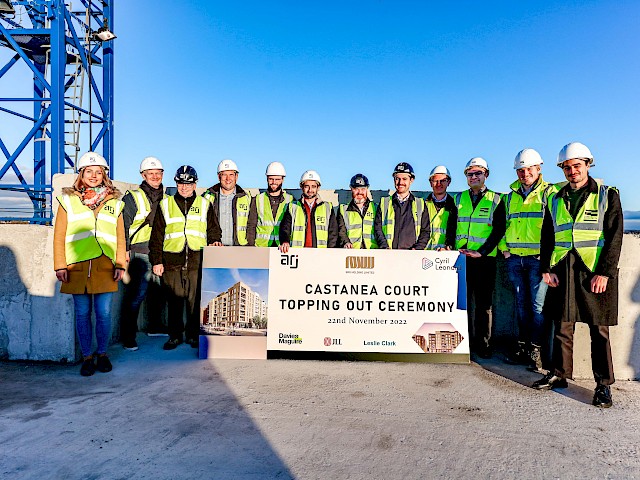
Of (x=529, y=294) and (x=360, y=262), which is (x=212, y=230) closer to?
(x=360, y=262)

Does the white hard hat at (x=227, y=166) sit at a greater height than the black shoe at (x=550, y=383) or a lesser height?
greater

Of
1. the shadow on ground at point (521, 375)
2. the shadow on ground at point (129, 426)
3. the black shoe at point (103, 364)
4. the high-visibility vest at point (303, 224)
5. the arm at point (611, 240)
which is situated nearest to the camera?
the shadow on ground at point (129, 426)

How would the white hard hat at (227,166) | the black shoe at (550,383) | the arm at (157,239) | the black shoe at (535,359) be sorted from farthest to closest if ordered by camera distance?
the white hard hat at (227,166), the arm at (157,239), the black shoe at (535,359), the black shoe at (550,383)

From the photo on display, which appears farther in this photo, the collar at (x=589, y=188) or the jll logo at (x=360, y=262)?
the jll logo at (x=360, y=262)

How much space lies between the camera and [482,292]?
553 cm

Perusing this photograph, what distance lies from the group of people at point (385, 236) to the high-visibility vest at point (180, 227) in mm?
13

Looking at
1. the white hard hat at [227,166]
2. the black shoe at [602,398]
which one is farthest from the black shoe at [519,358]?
the white hard hat at [227,166]

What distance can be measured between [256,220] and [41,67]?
658 inches

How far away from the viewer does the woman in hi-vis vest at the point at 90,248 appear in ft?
15.2

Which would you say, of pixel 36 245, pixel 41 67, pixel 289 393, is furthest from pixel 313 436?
pixel 41 67

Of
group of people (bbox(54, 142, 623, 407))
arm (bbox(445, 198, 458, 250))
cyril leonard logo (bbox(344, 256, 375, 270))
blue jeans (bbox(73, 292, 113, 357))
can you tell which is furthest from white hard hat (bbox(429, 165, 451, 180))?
blue jeans (bbox(73, 292, 113, 357))

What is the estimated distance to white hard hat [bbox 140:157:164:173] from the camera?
Answer: 5.88 meters

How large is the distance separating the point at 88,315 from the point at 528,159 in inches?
218

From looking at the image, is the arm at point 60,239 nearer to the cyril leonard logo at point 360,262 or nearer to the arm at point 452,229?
the cyril leonard logo at point 360,262
